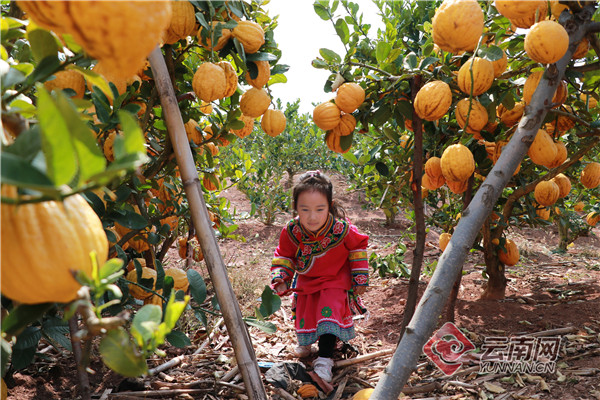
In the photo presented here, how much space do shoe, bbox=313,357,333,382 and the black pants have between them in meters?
0.09

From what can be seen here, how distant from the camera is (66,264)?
0.42m

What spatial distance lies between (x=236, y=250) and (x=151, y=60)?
15.1 feet

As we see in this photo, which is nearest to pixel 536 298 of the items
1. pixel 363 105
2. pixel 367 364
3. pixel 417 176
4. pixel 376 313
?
pixel 376 313

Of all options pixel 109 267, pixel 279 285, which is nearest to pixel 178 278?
pixel 279 285

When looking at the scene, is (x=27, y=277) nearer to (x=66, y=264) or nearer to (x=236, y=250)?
(x=66, y=264)

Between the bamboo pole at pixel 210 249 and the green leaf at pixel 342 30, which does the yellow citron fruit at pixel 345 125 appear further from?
the bamboo pole at pixel 210 249

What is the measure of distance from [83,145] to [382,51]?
1.61m

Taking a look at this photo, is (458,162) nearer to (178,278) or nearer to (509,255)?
(178,278)

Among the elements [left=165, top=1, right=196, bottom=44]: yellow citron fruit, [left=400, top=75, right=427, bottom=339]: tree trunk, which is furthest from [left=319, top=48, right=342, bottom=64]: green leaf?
[left=165, top=1, right=196, bottom=44]: yellow citron fruit

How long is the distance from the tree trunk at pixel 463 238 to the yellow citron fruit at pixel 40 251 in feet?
2.54

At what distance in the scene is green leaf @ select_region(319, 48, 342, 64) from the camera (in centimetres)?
181

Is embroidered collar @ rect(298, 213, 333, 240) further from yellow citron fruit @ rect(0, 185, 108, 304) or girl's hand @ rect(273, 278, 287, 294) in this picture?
yellow citron fruit @ rect(0, 185, 108, 304)

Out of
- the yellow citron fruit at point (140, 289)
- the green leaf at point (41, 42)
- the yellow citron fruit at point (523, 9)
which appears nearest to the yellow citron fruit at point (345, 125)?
the yellow citron fruit at point (523, 9)

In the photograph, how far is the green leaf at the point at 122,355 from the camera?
445 millimetres
